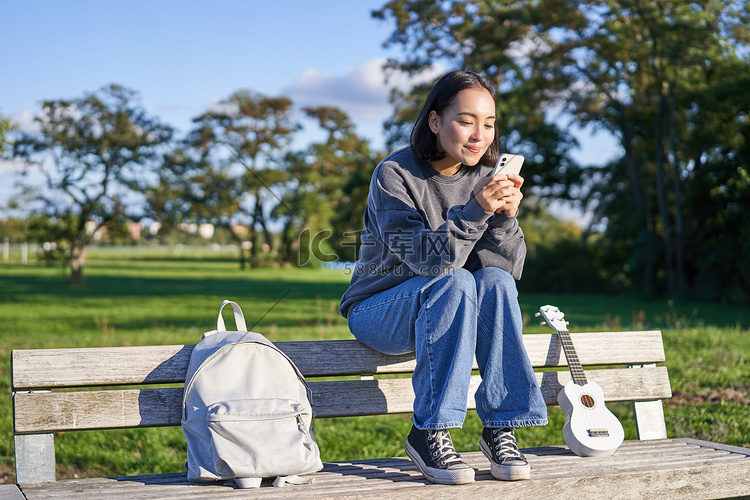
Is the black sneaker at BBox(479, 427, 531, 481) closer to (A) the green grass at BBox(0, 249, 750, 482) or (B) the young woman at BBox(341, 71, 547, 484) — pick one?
(B) the young woman at BBox(341, 71, 547, 484)

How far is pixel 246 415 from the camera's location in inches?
82.4

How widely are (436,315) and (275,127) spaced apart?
105ft

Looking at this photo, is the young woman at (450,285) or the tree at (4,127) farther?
the tree at (4,127)

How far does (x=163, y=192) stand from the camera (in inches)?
1083

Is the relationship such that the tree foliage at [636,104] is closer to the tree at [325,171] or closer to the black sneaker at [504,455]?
the tree at [325,171]

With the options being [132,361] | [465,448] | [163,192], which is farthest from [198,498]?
[163,192]

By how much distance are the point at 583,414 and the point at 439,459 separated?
784 mm

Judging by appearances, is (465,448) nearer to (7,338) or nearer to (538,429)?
(538,429)

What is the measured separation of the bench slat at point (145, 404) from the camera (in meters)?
2.23

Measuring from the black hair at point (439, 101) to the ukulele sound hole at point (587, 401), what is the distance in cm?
113

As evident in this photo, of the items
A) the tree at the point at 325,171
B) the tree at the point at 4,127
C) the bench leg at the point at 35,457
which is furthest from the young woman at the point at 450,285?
the tree at the point at 325,171

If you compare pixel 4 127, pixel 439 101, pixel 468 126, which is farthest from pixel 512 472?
pixel 4 127

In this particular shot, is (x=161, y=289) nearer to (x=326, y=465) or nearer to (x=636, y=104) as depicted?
(x=636, y=104)

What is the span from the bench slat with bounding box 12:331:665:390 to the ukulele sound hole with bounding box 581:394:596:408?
15 centimetres
